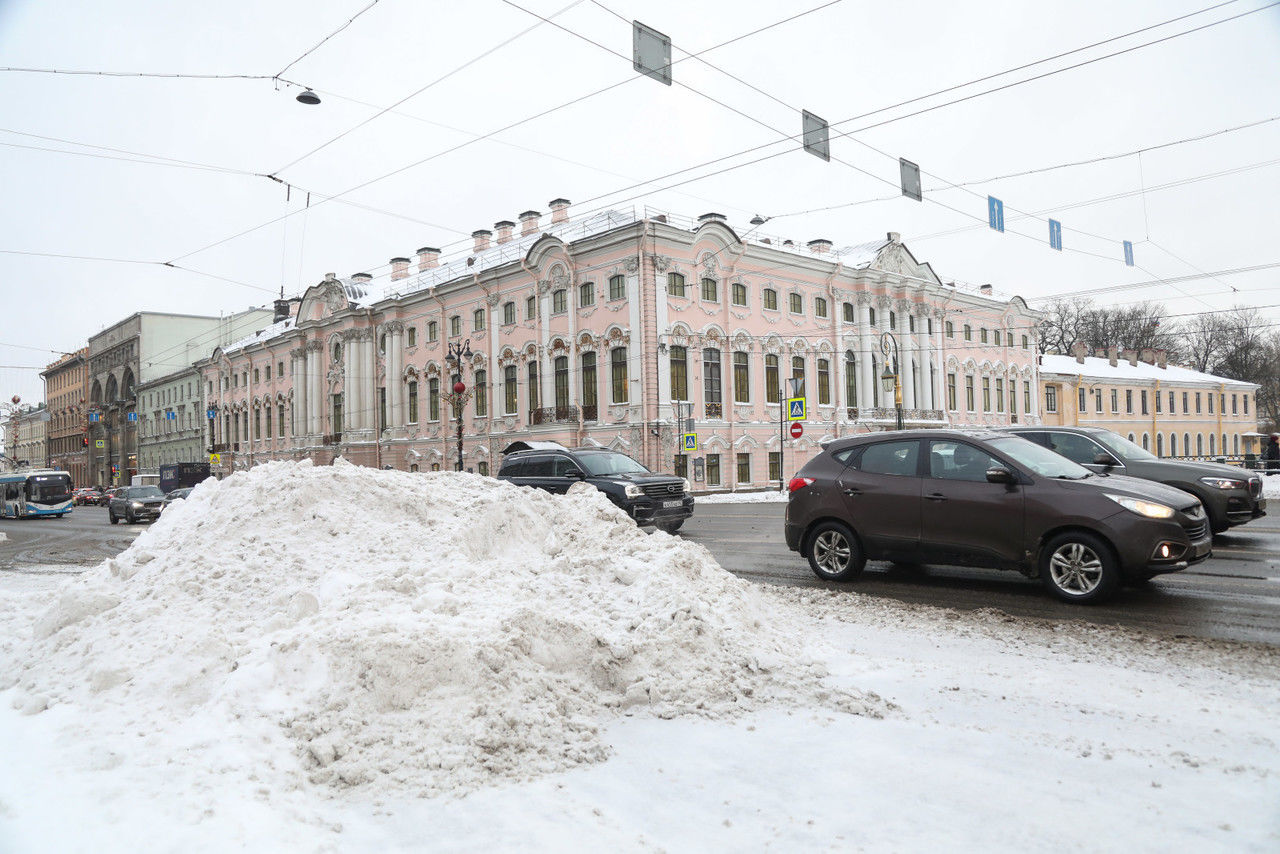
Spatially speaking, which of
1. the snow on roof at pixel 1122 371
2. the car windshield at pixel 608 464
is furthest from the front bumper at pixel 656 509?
the snow on roof at pixel 1122 371

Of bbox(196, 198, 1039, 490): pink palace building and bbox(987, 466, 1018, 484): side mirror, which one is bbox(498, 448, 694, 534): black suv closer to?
bbox(987, 466, 1018, 484): side mirror

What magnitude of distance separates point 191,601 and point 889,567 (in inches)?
306

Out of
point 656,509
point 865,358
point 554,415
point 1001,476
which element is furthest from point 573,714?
point 865,358

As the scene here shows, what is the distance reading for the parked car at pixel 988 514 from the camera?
23.2 feet

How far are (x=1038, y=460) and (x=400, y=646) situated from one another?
6.52 metres

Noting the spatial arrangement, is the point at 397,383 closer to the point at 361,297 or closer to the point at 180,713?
the point at 361,297

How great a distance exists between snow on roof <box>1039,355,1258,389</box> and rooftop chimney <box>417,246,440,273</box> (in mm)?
45932

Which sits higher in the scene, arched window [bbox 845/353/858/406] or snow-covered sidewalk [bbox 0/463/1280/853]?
arched window [bbox 845/353/858/406]

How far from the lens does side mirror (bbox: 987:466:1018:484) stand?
762cm

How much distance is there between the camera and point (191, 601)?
5754mm

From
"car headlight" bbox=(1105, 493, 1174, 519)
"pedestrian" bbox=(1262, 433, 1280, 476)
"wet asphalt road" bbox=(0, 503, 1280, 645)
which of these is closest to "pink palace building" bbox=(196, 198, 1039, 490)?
"pedestrian" bbox=(1262, 433, 1280, 476)

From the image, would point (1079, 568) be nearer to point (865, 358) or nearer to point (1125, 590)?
point (1125, 590)

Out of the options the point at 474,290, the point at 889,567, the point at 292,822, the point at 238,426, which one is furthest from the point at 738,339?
the point at 238,426

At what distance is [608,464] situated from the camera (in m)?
15.5
